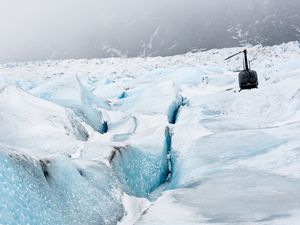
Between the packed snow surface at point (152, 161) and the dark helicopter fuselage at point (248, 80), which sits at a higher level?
the dark helicopter fuselage at point (248, 80)

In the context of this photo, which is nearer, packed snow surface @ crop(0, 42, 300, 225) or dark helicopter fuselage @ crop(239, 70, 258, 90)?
packed snow surface @ crop(0, 42, 300, 225)

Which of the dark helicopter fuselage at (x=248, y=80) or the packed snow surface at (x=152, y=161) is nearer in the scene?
the packed snow surface at (x=152, y=161)

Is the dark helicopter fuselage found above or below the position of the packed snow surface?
above

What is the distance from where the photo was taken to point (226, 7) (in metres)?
69.8

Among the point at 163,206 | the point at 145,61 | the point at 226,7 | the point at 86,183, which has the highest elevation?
the point at 226,7

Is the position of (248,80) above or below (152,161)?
above

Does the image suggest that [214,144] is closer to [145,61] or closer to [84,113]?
[84,113]

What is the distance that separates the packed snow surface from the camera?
390 centimetres

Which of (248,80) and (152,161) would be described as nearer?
(152,161)

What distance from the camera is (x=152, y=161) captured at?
6.59 m

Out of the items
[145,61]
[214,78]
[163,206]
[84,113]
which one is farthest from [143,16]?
[163,206]

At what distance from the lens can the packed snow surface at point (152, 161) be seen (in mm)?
3902

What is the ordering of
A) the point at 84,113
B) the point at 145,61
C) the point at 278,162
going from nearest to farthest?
1. the point at 278,162
2. the point at 84,113
3. the point at 145,61

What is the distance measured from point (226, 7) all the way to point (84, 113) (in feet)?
211
